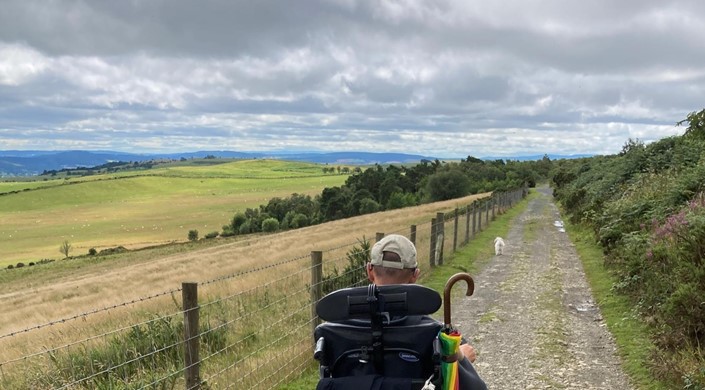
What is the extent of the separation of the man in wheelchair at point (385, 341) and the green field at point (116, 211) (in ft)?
288

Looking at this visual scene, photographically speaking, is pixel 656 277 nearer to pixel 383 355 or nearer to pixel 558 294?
pixel 558 294

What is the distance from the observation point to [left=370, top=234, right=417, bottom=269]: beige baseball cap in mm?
2742

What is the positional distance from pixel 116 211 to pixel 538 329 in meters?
151

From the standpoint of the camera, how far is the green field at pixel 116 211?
99.1 metres

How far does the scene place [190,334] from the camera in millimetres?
4922

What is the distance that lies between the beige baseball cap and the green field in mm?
87905

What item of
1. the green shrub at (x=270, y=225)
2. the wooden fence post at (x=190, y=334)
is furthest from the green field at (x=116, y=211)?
the wooden fence post at (x=190, y=334)

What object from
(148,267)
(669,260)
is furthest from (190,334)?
(148,267)

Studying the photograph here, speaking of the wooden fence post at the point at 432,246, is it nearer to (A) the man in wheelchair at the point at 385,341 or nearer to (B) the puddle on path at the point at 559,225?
(B) the puddle on path at the point at 559,225

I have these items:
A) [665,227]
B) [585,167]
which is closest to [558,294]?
[665,227]

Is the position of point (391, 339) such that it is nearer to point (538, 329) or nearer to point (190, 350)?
point (190, 350)

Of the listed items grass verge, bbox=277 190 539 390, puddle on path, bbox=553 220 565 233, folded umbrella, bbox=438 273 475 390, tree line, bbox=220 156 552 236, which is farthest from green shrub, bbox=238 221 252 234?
folded umbrella, bbox=438 273 475 390

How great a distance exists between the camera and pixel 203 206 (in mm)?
145000

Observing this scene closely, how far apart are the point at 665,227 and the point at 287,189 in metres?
167
